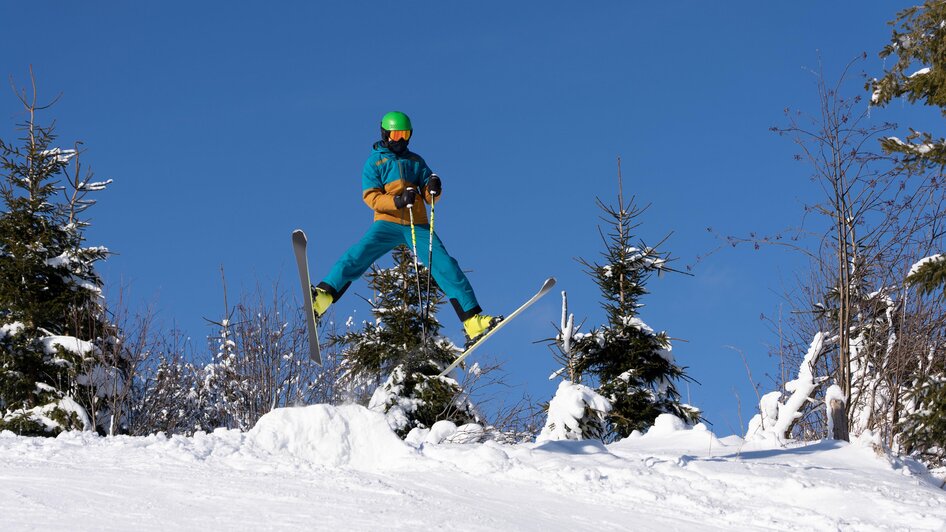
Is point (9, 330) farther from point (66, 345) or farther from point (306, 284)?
point (306, 284)

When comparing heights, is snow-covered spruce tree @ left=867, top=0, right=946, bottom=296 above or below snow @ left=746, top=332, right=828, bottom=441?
above

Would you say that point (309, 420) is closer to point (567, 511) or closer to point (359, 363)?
point (567, 511)

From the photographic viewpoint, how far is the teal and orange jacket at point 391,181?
7.95 meters

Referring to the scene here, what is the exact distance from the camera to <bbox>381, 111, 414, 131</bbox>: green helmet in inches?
317

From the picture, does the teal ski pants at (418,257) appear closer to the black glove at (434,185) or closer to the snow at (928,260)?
the black glove at (434,185)

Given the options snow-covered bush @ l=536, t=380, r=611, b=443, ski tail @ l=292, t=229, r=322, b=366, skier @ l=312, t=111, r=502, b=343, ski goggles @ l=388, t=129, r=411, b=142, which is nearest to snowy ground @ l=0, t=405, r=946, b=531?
ski tail @ l=292, t=229, r=322, b=366

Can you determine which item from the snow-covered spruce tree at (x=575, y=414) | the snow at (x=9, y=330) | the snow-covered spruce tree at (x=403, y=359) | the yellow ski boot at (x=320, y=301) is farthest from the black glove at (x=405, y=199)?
the snow at (x=9, y=330)

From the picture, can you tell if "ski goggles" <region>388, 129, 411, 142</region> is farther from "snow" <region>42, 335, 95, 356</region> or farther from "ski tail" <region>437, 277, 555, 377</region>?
"snow" <region>42, 335, 95, 356</region>

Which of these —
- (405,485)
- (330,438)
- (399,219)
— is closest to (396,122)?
(399,219)

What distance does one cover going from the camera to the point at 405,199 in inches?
309

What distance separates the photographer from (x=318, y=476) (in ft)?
22.6

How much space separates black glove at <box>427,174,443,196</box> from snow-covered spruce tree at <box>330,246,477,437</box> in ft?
18.8

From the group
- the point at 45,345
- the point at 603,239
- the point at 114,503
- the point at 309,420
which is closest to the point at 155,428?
the point at 45,345

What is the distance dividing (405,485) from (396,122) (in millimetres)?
3149
